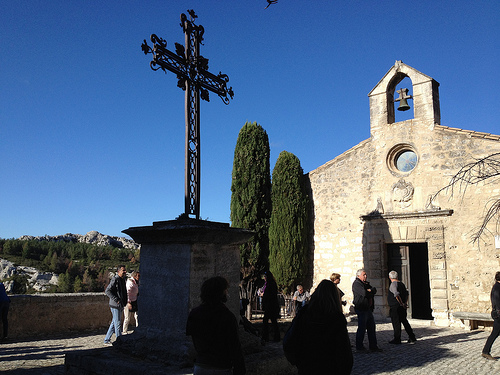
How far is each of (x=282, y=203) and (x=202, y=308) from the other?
11027 millimetres

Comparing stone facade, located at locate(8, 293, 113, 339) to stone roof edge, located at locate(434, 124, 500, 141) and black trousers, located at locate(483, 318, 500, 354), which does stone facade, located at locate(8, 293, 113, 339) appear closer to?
black trousers, located at locate(483, 318, 500, 354)

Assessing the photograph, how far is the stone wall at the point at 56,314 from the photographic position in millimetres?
8938

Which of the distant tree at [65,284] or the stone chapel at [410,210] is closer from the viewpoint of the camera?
the stone chapel at [410,210]

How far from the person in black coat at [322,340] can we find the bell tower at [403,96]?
10.7 metres

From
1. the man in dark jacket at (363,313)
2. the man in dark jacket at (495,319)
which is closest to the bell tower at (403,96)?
the man in dark jacket at (495,319)

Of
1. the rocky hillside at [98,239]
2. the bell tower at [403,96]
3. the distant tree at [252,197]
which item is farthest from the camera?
the rocky hillside at [98,239]

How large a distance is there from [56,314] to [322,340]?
28.2ft

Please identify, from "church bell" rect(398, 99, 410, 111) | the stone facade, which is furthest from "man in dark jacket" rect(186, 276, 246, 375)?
"church bell" rect(398, 99, 410, 111)

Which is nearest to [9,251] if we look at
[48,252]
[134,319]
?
[48,252]

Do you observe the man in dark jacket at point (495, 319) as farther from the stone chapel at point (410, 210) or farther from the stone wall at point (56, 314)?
the stone wall at point (56, 314)

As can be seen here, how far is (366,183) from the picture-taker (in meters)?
13.1

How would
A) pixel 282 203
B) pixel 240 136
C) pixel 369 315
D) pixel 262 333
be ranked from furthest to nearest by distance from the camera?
pixel 282 203 → pixel 240 136 → pixel 262 333 → pixel 369 315

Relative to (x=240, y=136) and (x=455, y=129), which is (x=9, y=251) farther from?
(x=455, y=129)

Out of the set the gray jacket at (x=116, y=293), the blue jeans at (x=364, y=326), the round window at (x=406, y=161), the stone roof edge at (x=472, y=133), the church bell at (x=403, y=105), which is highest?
the church bell at (x=403, y=105)
